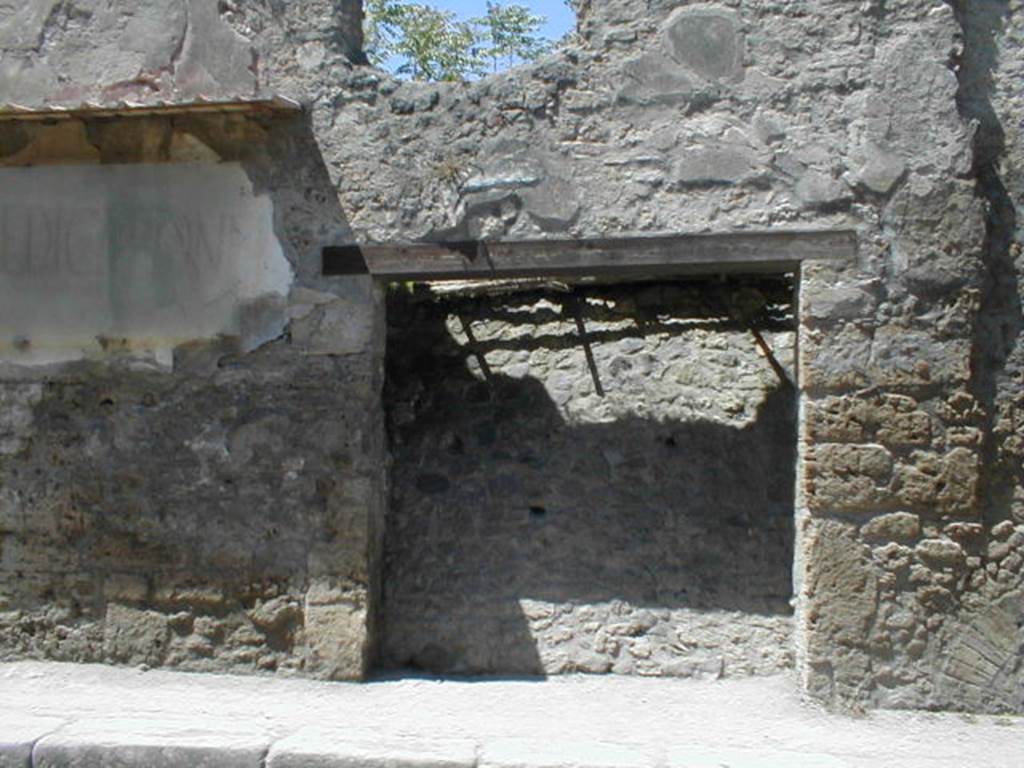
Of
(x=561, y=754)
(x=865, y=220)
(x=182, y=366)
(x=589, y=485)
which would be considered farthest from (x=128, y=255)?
(x=865, y=220)

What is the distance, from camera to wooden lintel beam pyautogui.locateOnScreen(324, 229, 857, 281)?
4.69 metres

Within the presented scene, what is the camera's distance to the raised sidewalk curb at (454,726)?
4.12 meters

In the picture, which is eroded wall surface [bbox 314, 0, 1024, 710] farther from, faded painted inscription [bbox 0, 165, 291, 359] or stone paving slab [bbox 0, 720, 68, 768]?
stone paving slab [bbox 0, 720, 68, 768]

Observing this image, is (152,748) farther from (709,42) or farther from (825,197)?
(709,42)

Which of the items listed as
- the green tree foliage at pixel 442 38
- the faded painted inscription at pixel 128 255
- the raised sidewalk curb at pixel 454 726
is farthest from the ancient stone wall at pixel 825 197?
the green tree foliage at pixel 442 38

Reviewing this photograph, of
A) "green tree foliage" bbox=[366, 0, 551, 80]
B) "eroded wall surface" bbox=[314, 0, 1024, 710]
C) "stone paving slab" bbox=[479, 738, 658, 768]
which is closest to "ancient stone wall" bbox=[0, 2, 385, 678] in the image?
"eroded wall surface" bbox=[314, 0, 1024, 710]

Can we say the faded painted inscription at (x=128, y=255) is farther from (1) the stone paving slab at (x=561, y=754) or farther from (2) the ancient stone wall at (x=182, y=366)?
(1) the stone paving slab at (x=561, y=754)

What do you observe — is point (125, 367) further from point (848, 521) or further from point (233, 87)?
point (848, 521)

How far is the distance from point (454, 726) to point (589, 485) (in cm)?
155

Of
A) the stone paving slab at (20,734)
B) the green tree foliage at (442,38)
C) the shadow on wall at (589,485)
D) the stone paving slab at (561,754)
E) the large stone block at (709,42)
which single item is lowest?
Answer: the stone paving slab at (20,734)

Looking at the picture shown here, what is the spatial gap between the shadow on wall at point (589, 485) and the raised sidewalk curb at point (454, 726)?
0.82 feet

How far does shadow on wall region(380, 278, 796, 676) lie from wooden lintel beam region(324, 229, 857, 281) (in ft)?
3.59

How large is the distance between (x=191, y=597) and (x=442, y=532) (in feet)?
3.80

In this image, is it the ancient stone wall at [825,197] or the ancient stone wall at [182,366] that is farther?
the ancient stone wall at [182,366]
